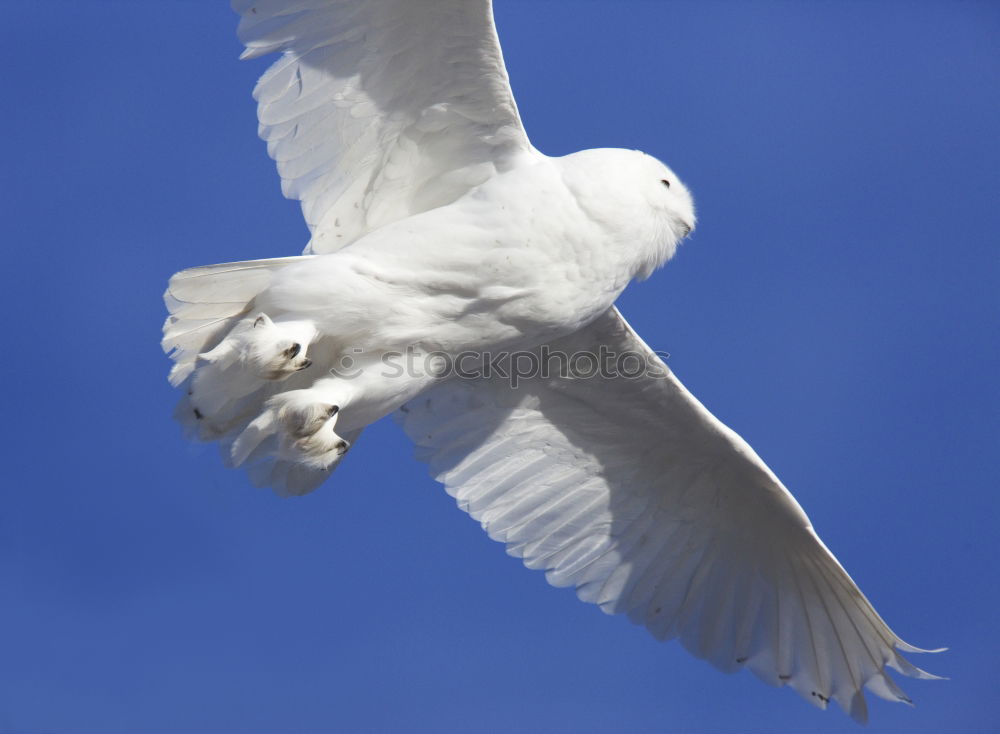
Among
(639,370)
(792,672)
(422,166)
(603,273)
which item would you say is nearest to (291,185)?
(422,166)

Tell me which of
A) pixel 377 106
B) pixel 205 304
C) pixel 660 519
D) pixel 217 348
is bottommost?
pixel 217 348

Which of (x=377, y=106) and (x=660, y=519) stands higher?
(x=377, y=106)

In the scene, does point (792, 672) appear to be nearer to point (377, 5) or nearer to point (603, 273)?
point (603, 273)

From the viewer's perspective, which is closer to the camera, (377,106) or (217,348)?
(217,348)

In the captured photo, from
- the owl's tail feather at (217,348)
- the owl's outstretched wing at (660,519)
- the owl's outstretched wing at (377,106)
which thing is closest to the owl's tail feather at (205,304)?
the owl's tail feather at (217,348)

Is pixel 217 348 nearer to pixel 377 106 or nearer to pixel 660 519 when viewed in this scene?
pixel 377 106

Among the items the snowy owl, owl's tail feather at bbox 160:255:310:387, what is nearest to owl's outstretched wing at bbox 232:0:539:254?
the snowy owl

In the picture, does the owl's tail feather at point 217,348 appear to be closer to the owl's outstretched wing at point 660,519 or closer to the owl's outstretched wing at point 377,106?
the owl's outstretched wing at point 377,106

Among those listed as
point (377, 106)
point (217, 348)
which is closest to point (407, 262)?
point (377, 106)

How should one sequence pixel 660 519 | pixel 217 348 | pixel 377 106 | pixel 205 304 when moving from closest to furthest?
pixel 217 348, pixel 205 304, pixel 377 106, pixel 660 519

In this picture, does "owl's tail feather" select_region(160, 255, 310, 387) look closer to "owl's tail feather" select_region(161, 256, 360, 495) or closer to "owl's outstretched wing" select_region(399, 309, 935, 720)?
"owl's tail feather" select_region(161, 256, 360, 495)

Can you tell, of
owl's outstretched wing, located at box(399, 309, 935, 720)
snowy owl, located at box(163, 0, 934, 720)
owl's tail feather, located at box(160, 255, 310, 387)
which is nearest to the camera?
snowy owl, located at box(163, 0, 934, 720)

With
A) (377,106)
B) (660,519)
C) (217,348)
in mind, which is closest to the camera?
(217,348)

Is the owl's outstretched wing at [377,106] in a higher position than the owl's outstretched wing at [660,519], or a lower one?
higher
